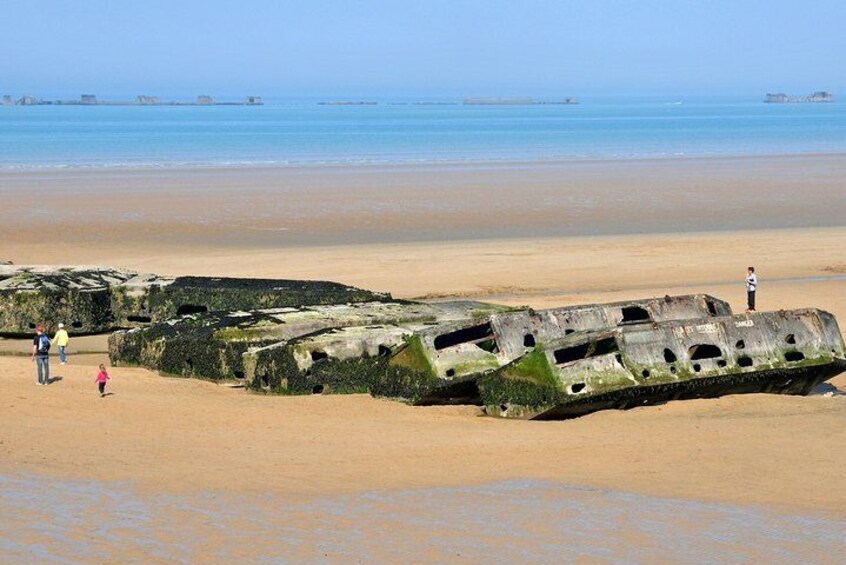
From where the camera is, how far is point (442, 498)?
452 inches

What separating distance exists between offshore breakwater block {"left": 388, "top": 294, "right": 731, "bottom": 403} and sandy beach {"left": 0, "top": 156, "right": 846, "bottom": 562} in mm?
379

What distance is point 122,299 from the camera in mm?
21703

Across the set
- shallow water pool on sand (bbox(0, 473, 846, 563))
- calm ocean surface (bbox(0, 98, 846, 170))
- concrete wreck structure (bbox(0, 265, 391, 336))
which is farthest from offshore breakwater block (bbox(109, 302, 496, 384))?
calm ocean surface (bbox(0, 98, 846, 170))

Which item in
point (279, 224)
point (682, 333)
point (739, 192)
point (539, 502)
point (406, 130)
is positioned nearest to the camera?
point (539, 502)

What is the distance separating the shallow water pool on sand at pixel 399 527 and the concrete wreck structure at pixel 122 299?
9.38 metres

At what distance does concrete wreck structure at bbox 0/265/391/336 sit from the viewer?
21.1 metres

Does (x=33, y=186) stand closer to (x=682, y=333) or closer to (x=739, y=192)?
(x=739, y=192)

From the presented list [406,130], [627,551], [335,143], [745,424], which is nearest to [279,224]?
[745,424]

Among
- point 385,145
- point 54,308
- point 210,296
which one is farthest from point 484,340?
point 385,145

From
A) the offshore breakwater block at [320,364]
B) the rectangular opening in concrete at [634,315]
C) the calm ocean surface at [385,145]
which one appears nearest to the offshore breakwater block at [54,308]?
the offshore breakwater block at [320,364]

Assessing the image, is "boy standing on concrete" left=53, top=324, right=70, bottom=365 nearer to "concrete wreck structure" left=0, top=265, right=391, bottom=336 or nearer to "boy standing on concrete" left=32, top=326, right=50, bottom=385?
"boy standing on concrete" left=32, top=326, right=50, bottom=385

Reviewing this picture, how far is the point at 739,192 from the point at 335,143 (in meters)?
49.9

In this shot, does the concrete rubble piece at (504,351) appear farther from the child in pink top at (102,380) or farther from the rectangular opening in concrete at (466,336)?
the child in pink top at (102,380)

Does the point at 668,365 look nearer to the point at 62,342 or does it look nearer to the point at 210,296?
the point at 62,342
